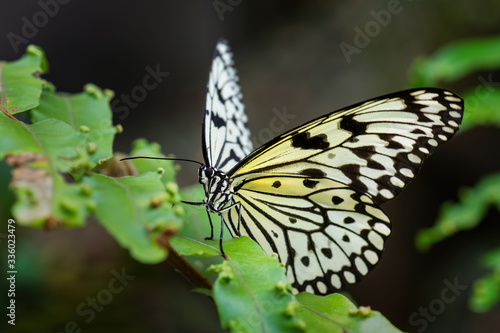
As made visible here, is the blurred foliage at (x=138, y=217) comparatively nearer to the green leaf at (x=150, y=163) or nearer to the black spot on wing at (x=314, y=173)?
the green leaf at (x=150, y=163)

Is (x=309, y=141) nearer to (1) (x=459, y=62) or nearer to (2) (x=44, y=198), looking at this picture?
(2) (x=44, y=198)

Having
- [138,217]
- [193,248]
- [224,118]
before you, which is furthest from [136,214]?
[224,118]

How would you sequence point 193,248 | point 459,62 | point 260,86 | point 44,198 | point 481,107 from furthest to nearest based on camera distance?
point 260,86 < point 459,62 < point 481,107 < point 193,248 < point 44,198

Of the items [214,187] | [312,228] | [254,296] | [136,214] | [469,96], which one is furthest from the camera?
[469,96]

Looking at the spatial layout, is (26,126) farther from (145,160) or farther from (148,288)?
(148,288)

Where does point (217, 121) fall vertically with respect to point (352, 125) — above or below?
above

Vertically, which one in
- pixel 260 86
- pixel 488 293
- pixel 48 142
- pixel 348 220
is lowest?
pixel 488 293

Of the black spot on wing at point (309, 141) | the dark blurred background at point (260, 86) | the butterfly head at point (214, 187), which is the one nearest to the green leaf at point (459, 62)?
the black spot on wing at point (309, 141)
